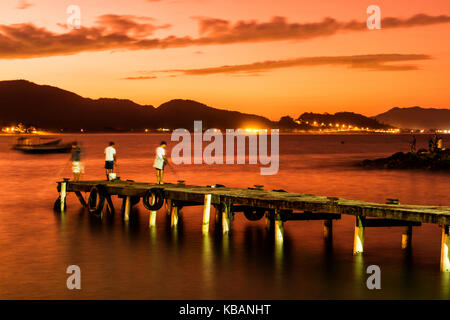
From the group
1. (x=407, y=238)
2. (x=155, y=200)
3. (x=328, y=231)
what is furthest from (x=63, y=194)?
(x=407, y=238)

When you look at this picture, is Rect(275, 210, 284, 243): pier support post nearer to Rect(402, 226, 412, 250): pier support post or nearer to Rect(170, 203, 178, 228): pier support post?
Rect(402, 226, 412, 250): pier support post

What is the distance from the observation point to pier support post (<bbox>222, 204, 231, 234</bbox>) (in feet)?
70.9

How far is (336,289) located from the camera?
624 inches

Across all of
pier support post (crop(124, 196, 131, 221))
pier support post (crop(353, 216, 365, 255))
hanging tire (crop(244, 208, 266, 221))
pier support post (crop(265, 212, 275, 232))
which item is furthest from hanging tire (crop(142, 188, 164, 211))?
pier support post (crop(353, 216, 365, 255))

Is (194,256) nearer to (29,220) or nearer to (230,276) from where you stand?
(230,276)

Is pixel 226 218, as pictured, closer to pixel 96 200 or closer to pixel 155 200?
pixel 155 200

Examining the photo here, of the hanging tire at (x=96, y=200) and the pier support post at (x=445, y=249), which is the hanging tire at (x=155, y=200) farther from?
the pier support post at (x=445, y=249)

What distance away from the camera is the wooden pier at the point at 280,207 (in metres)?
17.0

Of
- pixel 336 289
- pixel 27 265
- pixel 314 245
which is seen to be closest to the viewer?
pixel 336 289

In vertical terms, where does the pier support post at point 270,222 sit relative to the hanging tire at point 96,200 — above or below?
below

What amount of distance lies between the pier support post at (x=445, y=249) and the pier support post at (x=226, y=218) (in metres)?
7.71

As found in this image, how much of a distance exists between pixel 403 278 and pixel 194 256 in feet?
21.8

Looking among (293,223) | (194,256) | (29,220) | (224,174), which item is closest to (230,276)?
(194,256)

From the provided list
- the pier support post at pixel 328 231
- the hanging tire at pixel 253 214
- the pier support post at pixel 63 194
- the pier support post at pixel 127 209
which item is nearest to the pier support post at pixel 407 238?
the pier support post at pixel 328 231
